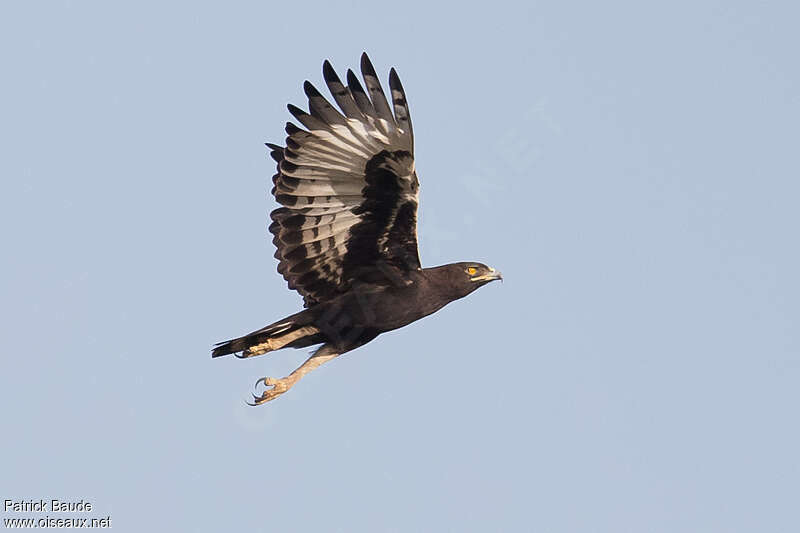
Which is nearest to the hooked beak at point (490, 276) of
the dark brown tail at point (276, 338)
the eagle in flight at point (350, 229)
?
the eagle in flight at point (350, 229)

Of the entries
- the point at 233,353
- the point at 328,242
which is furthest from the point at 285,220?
the point at 233,353

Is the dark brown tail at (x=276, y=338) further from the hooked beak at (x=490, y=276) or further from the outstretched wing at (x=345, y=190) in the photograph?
the hooked beak at (x=490, y=276)

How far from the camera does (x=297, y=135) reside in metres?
16.2

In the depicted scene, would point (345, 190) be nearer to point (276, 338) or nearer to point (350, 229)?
point (350, 229)

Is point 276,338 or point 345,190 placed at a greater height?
point 345,190

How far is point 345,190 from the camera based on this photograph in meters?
16.3

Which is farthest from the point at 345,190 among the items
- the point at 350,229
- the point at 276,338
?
the point at 276,338

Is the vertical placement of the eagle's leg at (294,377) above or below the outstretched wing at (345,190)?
below

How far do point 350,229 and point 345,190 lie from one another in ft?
1.39

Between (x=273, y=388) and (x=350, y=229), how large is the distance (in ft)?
6.50

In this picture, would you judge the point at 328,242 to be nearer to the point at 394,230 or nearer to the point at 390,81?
the point at 394,230

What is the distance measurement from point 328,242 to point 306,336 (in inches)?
41.2

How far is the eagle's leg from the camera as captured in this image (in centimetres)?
1697

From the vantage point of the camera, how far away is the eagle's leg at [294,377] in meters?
17.0
